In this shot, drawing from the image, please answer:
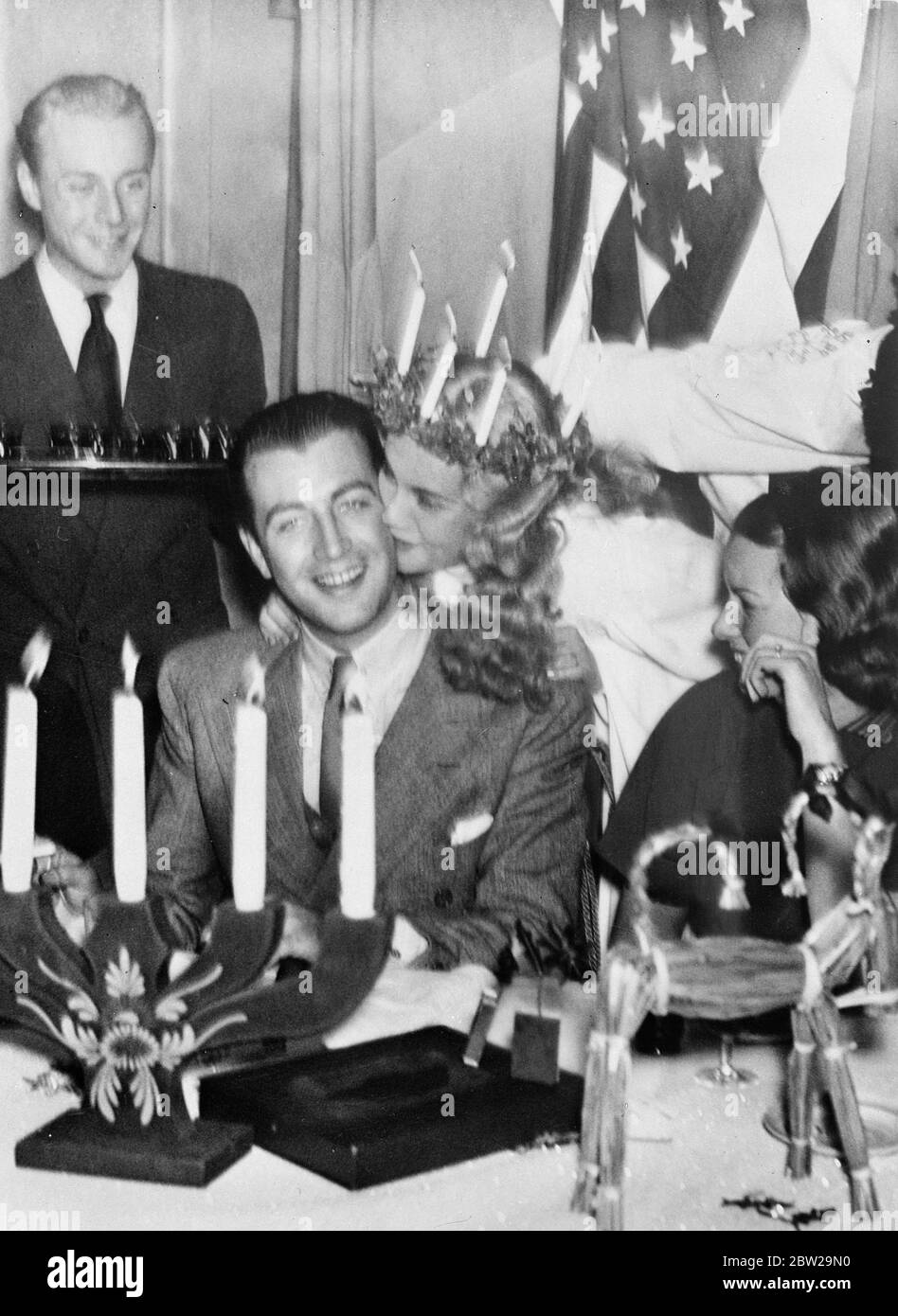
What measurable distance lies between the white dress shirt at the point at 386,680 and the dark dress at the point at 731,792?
24 cm

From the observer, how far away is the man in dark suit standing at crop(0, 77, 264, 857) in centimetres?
157

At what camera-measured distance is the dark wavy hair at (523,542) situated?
157cm

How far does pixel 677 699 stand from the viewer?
163 cm

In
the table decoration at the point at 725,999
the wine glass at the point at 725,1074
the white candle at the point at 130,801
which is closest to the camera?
the table decoration at the point at 725,999

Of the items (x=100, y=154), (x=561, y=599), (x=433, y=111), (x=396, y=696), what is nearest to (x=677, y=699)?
(x=561, y=599)

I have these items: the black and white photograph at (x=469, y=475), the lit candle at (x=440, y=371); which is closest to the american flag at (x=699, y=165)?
the black and white photograph at (x=469, y=475)

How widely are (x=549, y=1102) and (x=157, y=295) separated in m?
0.93

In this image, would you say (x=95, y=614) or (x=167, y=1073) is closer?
(x=167, y=1073)

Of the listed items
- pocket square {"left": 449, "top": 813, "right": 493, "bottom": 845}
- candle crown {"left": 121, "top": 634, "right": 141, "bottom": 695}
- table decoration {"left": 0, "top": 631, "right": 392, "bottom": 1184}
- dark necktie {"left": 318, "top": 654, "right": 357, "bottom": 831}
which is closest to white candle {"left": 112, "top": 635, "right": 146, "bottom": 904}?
table decoration {"left": 0, "top": 631, "right": 392, "bottom": 1184}

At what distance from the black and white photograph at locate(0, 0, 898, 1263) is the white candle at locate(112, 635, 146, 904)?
0.14m

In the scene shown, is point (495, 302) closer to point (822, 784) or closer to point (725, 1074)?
point (822, 784)

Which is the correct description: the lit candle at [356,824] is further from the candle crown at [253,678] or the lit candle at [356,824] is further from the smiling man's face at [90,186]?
the smiling man's face at [90,186]

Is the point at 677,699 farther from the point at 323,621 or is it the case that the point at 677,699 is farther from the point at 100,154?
the point at 100,154

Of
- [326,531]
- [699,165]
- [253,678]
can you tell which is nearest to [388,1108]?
[253,678]
